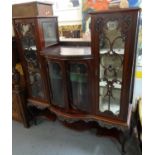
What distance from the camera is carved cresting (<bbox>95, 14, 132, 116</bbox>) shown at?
44.9 inches

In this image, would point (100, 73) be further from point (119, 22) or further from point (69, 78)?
point (119, 22)

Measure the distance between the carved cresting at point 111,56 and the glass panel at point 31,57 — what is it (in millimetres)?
753

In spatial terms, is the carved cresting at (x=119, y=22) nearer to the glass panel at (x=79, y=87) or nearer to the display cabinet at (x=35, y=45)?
the glass panel at (x=79, y=87)

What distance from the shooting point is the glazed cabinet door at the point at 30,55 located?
1598 millimetres

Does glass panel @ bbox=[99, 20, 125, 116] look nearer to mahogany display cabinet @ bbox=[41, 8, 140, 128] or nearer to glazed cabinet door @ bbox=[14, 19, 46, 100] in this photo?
mahogany display cabinet @ bbox=[41, 8, 140, 128]

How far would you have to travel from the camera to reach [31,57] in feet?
5.73

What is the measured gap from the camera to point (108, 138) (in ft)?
6.15

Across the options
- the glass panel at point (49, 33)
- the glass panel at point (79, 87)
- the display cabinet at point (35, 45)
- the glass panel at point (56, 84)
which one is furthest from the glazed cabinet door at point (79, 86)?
the glass panel at point (49, 33)

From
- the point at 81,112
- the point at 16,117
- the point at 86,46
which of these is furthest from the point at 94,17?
the point at 16,117

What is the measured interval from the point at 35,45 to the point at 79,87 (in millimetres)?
643

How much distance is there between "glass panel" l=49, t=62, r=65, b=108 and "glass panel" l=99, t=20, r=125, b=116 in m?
0.42

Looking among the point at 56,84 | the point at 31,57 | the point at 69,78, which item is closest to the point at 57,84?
the point at 56,84

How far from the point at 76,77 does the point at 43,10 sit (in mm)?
834
